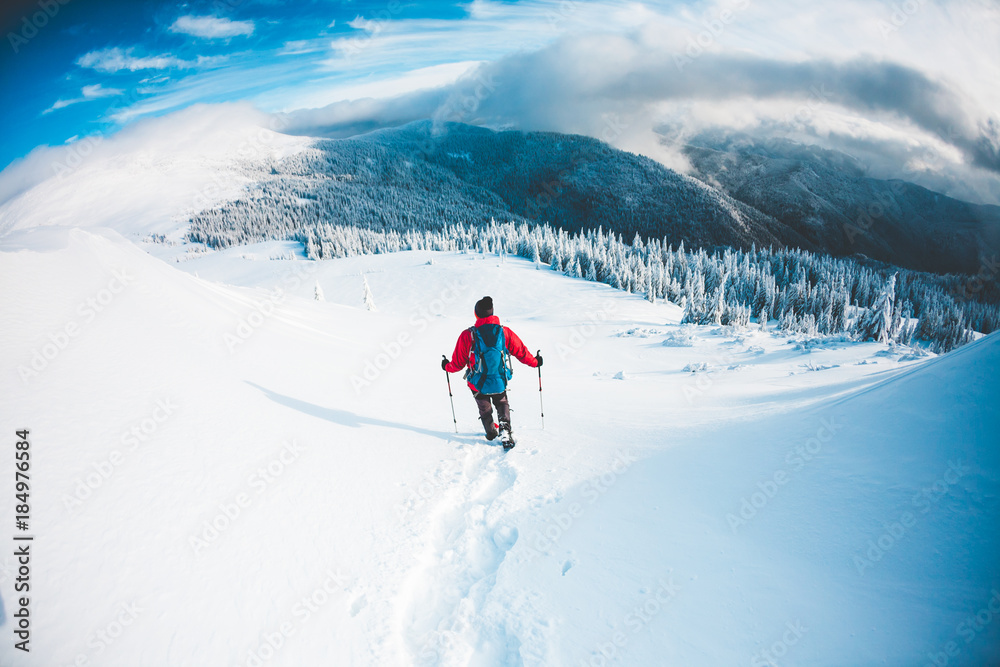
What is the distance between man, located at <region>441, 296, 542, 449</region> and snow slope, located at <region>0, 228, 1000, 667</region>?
531mm

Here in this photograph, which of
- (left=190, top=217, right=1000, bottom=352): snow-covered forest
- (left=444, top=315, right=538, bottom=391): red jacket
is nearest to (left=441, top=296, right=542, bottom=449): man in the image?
(left=444, top=315, right=538, bottom=391): red jacket

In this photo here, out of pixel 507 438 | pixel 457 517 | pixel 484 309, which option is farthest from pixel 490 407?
pixel 457 517

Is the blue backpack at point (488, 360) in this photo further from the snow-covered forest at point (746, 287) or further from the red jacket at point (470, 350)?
the snow-covered forest at point (746, 287)

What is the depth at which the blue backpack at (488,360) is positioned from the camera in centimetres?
563

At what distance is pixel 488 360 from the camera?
5.70 meters

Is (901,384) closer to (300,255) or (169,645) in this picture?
(169,645)

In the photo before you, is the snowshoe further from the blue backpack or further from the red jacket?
the red jacket

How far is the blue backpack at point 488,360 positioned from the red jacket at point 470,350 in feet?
0.22

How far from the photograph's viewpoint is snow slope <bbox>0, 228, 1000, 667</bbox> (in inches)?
102

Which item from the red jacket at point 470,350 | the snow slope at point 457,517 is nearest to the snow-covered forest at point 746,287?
the red jacket at point 470,350

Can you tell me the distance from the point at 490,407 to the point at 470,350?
3.07 feet

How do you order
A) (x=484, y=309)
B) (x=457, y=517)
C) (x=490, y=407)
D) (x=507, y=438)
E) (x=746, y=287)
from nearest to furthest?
(x=457, y=517) < (x=484, y=309) < (x=507, y=438) < (x=490, y=407) < (x=746, y=287)

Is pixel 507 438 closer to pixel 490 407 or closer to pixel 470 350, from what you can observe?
pixel 490 407

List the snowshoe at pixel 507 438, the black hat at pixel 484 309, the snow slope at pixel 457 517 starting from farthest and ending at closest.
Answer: the snowshoe at pixel 507 438
the black hat at pixel 484 309
the snow slope at pixel 457 517
